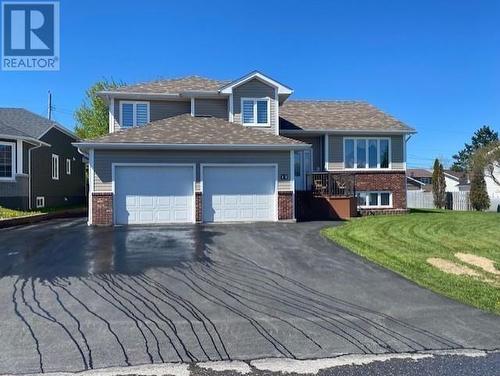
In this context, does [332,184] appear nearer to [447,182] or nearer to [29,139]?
[29,139]

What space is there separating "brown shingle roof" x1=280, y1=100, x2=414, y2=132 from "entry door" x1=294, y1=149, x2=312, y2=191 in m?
1.41

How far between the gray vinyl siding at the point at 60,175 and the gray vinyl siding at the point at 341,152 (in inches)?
600

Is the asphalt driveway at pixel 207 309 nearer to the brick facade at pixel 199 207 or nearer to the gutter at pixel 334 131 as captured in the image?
the brick facade at pixel 199 207

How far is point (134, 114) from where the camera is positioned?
63.5 feet

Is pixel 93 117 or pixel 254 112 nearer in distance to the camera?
pixel 254 112

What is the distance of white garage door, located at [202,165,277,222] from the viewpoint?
631 inches

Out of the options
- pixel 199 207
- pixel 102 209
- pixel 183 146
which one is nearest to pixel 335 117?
pixel 183 146

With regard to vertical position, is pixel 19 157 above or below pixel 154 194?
above

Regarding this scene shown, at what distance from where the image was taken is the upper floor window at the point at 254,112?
19.0 meters

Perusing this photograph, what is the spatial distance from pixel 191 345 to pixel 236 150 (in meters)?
11.8

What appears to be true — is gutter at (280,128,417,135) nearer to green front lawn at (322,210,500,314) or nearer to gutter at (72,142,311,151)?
gutter at (72,142,311,151)

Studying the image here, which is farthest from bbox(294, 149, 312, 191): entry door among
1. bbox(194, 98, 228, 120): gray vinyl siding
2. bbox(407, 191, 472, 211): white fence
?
bbox(407, 191, 472, 211): white fence

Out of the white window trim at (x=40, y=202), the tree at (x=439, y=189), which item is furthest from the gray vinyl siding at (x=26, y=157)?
the tree at (x=439, y=189)

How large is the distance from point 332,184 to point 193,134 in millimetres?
6890
